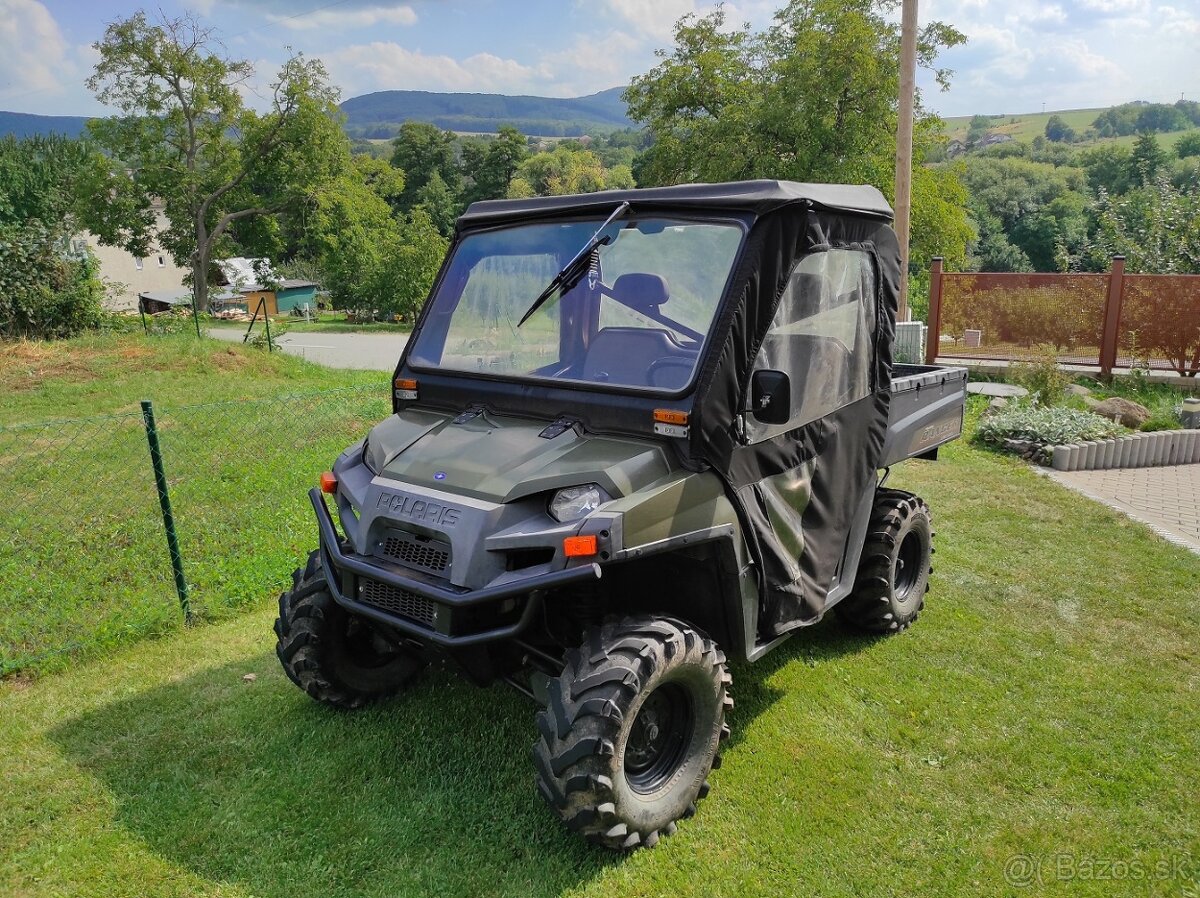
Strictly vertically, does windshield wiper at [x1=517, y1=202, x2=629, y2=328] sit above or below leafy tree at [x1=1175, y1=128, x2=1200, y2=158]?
below

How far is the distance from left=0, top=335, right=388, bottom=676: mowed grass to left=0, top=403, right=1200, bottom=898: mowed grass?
0.42 metres

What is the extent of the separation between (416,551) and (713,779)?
1.54 metres

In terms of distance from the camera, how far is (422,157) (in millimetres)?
84188

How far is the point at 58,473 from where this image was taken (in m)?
7.66

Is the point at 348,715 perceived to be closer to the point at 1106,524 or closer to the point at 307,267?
the point at 1106,524

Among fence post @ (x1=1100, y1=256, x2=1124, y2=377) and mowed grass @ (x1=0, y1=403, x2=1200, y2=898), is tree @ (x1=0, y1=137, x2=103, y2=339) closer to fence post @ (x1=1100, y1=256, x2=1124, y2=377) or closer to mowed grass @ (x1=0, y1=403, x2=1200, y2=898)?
mowed grass @ (x1=0, y1=403, x2=1200, y2=898)

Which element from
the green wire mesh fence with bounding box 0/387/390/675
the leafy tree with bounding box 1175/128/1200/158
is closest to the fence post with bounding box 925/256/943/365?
the green wire mesh fence with bounding box 0/387/390/675

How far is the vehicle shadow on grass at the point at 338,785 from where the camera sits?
2.93m

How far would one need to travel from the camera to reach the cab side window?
131 inches

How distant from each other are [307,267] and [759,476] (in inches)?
2799

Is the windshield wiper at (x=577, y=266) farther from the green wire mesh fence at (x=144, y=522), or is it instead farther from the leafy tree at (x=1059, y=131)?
the leafy tree at (x=1059, y=131)

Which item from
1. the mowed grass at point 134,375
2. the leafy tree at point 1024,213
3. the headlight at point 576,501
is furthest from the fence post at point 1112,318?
the leafy tree at point 1024,213

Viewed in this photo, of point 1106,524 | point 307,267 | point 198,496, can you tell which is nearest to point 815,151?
point 1106,524

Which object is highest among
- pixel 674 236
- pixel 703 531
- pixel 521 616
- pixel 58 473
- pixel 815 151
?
pixel 815 151
